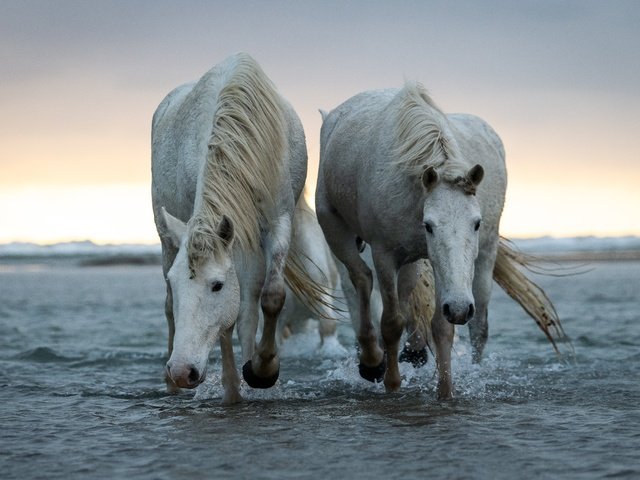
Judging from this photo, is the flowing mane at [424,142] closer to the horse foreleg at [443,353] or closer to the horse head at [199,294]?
the horse foreleg at [443,353]

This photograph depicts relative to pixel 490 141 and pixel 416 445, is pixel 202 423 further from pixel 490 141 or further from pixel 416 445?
Answer: pixel 490 141

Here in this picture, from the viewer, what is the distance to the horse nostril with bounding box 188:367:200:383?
5.26 meters

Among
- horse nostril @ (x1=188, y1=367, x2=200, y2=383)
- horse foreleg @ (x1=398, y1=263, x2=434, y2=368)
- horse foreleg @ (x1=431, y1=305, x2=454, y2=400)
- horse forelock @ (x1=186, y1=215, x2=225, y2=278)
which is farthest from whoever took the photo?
horse foreleg @ (x1=398, y1=263, x2=434, y2=368)

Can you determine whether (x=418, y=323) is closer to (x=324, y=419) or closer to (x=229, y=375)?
(x=229, y=375)

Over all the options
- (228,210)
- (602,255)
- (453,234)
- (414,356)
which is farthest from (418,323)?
(602,255)

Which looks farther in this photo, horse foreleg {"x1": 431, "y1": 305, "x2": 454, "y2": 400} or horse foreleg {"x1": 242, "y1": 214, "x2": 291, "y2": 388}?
horse foreleg {"x1": 431, "y1": 305, "x2": 454, "y2": 400}

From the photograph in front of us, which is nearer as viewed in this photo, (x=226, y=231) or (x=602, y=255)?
(x=226, y=231)

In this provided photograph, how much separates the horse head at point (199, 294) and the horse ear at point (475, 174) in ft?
4.63

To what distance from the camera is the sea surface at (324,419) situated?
4.54m

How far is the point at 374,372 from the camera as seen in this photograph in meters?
7.38

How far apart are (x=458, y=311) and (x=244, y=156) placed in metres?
1.57

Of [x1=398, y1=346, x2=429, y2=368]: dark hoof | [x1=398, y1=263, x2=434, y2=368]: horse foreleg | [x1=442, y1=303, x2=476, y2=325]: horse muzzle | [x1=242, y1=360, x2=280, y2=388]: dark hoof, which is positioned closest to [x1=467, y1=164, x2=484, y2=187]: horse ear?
[x1=442, y1=303, x2=476, y2=325]: horse muzzle

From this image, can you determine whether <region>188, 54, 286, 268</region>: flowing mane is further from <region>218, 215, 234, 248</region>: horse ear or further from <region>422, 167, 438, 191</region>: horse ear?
<region>422, 167, 438, 191</region>: horse ear

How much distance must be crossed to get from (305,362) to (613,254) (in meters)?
49.6
